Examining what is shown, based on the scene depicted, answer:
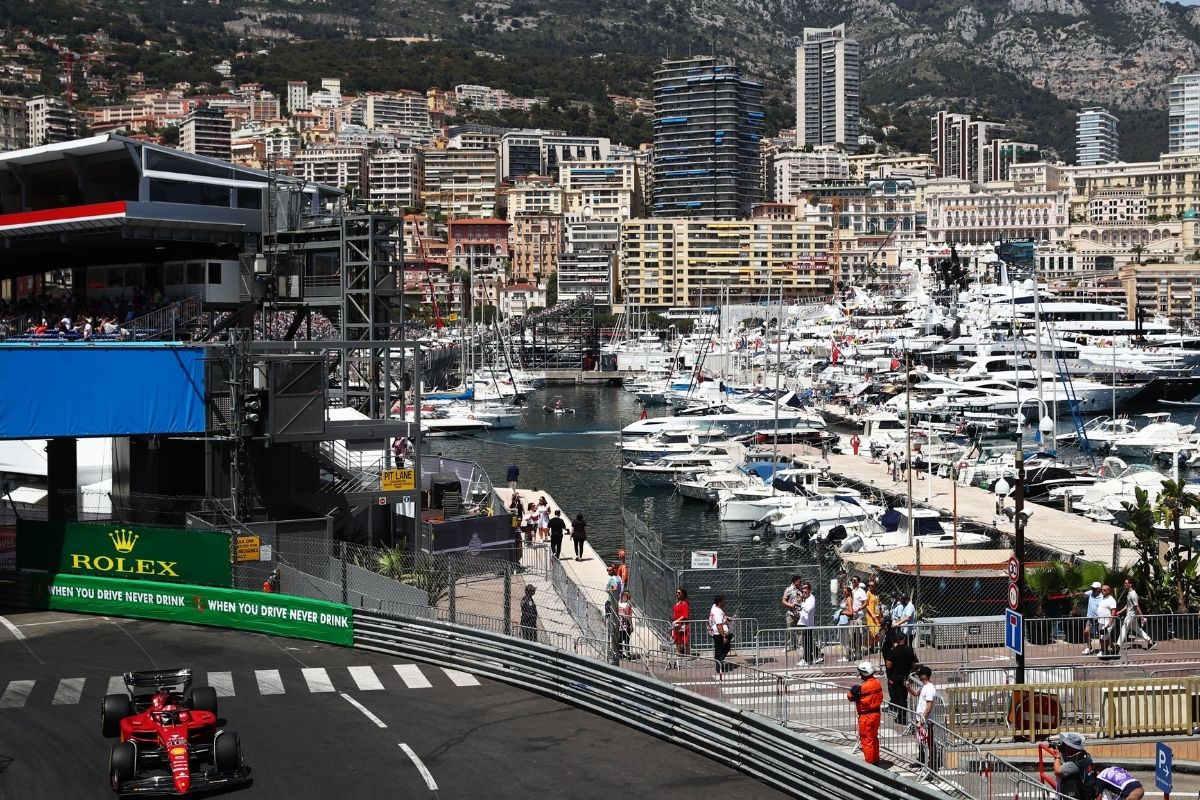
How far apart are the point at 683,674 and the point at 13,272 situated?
28.9 meters

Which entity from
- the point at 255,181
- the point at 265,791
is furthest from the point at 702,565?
the point at 255,181

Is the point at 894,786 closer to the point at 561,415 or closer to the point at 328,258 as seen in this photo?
the point at 328,258

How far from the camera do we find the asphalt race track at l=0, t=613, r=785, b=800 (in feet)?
54.2

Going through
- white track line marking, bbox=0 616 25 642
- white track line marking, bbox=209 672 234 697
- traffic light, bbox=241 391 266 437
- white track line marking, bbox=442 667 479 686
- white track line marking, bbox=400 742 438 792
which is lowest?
white track line marking, bbox=0 616 25 642

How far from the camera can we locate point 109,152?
33.8m

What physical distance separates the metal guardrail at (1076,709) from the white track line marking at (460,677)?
658 centimetres

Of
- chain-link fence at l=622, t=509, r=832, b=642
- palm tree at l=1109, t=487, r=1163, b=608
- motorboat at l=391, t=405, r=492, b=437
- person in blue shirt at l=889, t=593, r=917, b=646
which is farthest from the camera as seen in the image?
motorboat at l=391, t=405, r=492, b=437

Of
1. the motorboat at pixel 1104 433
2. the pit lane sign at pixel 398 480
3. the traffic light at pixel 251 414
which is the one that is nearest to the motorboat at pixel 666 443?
the motorboat at pixel 1104 433

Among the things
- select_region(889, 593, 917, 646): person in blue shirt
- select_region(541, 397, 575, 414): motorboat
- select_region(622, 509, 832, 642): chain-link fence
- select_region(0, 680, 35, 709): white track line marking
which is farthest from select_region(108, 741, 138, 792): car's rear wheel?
select_region(541, 397, 575, 414): motorboat

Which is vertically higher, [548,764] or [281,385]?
[281,385]

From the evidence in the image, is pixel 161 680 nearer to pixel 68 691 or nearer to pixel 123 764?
pixel 123 764

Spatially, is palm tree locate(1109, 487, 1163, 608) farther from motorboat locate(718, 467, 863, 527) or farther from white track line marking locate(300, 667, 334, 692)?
motorboat locate(718, 467, 863, 527)

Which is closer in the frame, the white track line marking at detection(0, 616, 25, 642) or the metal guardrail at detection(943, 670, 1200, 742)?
the metal guardrail at detection(943, 670, 1200, 742)

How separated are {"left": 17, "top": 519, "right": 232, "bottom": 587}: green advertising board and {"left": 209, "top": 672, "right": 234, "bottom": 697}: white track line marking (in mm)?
3958
